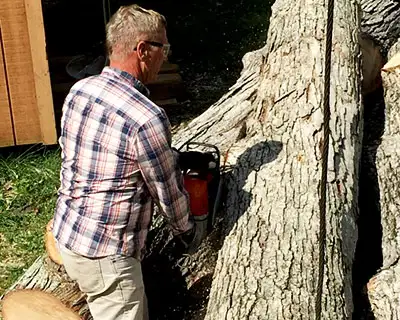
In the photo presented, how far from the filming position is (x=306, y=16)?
5.20 meters

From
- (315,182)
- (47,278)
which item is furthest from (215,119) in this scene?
(47,278)

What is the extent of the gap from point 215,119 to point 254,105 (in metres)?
0.32

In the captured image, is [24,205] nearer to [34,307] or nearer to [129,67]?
[34,307]

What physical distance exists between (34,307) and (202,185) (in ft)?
3.27

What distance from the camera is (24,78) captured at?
5.91 metres

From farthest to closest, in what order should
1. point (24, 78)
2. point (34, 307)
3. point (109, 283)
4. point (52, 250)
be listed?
1. point (24, 78)
2. point (52, 250)
3. point (34, 307)
4. point (109, 283)

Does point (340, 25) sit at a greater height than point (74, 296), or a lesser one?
greater

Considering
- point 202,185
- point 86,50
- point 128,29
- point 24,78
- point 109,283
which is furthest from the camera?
point 86,50

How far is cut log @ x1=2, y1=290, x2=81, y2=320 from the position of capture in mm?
3639

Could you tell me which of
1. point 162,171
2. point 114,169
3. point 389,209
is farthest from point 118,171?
point 389,209

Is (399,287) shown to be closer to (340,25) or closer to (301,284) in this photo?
(301,284)

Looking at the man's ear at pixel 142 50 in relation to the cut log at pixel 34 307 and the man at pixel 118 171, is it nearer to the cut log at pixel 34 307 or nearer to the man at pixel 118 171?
the man at pixel 118 171

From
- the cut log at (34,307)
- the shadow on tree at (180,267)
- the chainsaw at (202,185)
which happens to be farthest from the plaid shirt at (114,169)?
the shadow on tree at (180,267)

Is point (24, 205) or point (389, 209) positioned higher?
point (389, 209)
